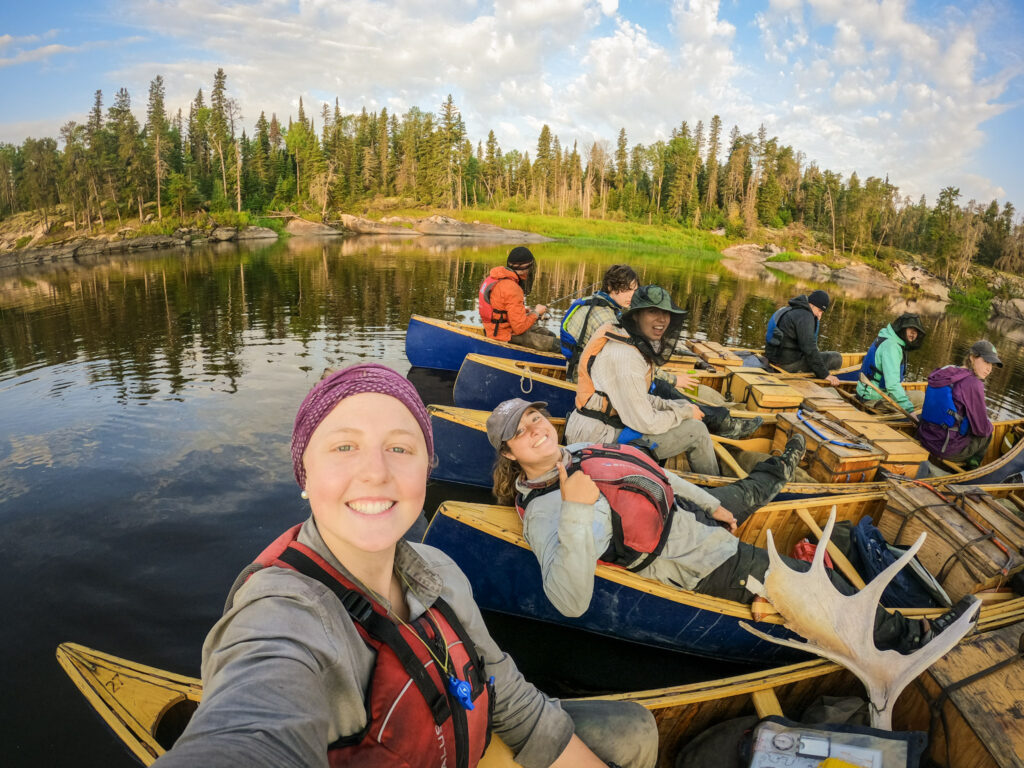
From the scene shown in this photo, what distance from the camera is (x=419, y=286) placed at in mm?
22750

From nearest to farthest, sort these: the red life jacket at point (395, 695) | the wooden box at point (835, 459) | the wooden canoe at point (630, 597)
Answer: the red life jacket at point (395, 695), the wooden canoe at point (630, 597), the wooden box at point (835, 459)

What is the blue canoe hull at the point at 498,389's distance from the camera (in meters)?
7.55

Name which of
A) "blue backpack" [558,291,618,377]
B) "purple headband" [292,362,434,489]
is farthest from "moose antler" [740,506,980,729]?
"blue backpack" [558,291,618,377]

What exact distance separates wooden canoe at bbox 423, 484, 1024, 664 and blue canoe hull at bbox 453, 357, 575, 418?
3.48 m

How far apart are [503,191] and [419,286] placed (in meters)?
64.1

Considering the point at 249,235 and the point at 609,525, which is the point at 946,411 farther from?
the point at 249,235

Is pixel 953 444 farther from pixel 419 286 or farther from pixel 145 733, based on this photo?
pixel 419 286

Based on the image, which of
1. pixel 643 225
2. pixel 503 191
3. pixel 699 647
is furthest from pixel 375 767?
pixel 503 191

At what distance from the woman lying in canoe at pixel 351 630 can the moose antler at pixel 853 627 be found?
2001 millimetres

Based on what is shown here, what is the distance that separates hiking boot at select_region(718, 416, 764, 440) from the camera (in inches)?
240

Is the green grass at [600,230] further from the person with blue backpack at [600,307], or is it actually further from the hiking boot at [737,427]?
the hiking boot at [737,427]

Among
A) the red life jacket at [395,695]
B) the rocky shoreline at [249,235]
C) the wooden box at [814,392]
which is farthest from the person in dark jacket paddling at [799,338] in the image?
the rocky shoreline at [249,235]

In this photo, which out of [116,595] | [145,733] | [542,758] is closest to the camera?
[542,758]

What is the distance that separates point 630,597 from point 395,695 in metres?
2.63
